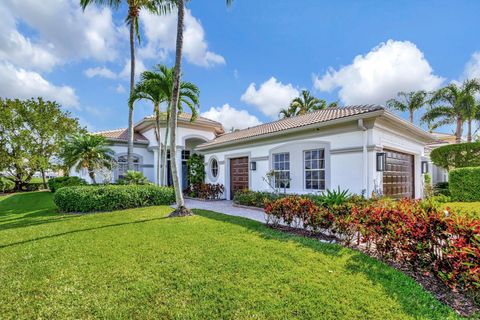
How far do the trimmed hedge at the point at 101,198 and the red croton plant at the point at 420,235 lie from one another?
8855 mm

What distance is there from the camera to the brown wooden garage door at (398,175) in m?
10.0

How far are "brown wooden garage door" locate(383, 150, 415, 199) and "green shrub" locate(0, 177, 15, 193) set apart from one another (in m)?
31.1

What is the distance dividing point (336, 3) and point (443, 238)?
28.4 ft

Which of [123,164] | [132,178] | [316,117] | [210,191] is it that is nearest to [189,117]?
[123,164]

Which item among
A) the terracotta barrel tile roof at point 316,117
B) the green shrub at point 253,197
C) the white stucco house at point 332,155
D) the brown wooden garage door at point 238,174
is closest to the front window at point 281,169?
the white stucco house at point 332,155

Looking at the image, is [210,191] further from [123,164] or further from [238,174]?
[123,164]

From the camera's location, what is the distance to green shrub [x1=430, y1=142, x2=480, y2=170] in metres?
14.8

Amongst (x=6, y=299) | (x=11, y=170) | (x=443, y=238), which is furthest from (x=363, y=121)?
(x=11, y=170)

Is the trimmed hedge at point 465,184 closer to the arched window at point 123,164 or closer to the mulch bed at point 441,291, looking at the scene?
the mulch bed at point 441,291

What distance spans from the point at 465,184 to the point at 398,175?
17.5 feet

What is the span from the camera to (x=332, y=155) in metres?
9.56

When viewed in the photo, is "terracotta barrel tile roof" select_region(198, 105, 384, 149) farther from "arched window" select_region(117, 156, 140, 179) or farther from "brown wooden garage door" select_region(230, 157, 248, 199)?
"arched window" select_region(117, 156, 140, 179)

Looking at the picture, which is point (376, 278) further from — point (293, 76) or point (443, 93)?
point (443, 93)

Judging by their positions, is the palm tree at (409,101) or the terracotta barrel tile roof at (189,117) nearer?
the terracotta barrel tile roof at (189,117)
